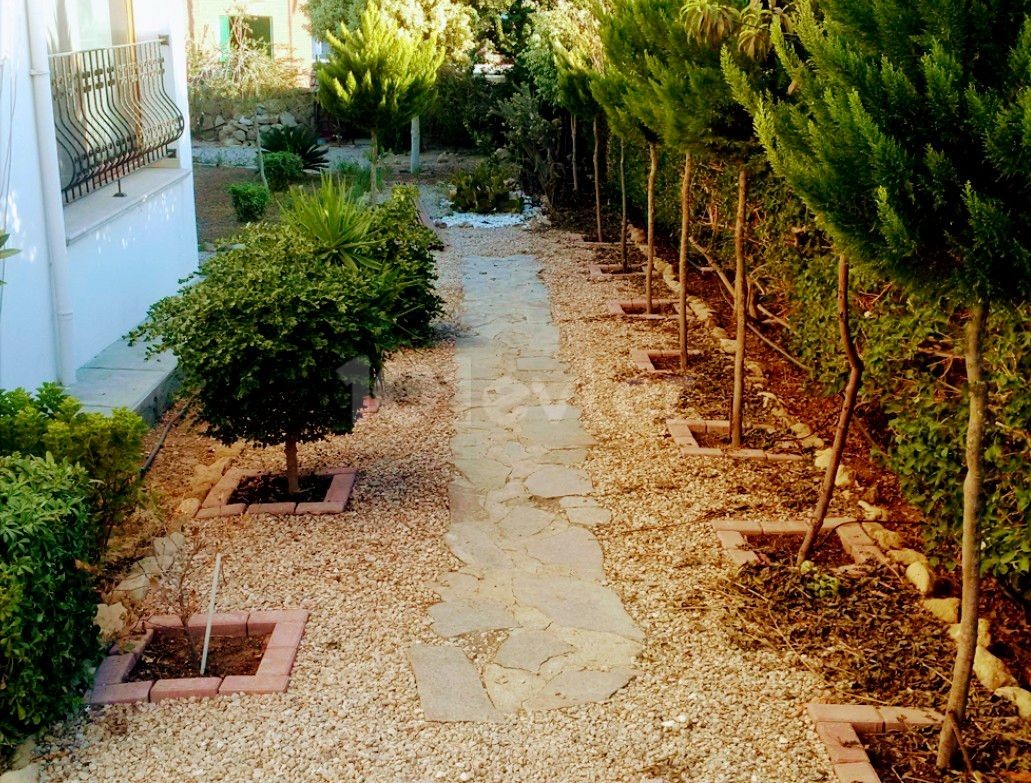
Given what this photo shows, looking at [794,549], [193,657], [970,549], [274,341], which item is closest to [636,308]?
[794,549]

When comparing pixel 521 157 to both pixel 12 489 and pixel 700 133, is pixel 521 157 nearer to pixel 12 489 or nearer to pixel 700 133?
pixel 700 133

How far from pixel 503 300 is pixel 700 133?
5261 mm

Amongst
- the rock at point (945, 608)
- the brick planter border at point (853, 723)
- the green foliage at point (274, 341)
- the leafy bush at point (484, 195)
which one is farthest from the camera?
the leafy bush at point (484, 195)

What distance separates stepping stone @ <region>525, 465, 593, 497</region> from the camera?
665cm

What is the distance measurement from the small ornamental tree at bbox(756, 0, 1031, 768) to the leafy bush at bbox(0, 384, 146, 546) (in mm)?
3158

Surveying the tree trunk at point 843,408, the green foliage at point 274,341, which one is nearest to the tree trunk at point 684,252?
the green foliage at point 274,341

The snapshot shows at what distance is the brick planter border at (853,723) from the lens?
4.02 metres

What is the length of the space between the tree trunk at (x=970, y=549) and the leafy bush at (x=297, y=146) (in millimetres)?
17253

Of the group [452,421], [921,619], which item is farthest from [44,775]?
[452,421]

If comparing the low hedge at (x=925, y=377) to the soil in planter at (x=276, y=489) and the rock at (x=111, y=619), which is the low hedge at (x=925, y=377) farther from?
the rock at (x=111, y=619)

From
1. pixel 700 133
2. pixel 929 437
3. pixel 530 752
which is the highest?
pixel 700 133

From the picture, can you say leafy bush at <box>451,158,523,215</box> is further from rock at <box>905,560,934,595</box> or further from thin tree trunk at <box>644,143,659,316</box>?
rock at <box>905,560,934,595</box>

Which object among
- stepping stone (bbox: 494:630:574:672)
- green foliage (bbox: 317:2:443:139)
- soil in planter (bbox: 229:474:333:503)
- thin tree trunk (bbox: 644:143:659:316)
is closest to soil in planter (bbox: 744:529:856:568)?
stepping stone (bbox: 494:630:574:672)

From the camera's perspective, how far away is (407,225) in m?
9.36
